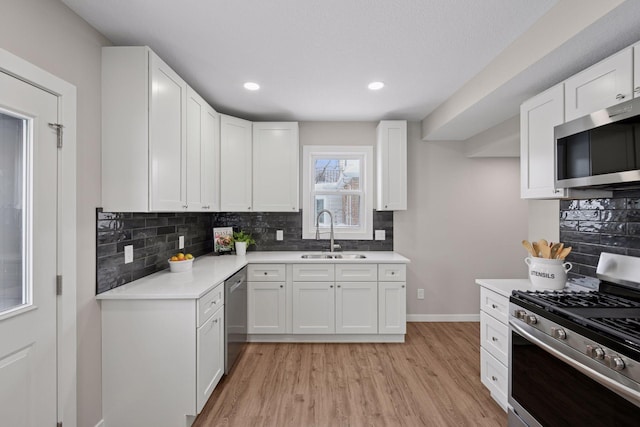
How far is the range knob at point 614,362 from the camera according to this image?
3.85ft

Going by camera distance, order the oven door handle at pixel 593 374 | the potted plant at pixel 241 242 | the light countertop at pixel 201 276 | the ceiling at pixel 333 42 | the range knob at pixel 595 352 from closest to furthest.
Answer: the oven door handle at pixel 593 374, the range knob at pixel 595 352, the ceiling at pixel 333 42, the light countertop at pixel 201 276, the potted plant at pixel 241 242

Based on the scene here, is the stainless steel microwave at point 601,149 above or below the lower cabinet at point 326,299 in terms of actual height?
above

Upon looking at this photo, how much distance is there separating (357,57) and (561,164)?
1489 millimetres

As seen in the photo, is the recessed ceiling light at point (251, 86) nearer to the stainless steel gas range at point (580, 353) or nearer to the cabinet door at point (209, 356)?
the cabinet door at point (209, 356)

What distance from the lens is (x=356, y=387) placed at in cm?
239

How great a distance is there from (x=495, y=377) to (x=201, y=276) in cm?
228

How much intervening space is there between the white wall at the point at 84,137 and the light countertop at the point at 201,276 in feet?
0.65

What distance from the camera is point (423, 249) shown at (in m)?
3.80

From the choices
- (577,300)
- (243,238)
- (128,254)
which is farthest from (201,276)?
(577,300)

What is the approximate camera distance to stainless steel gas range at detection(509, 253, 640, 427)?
1.19 metres

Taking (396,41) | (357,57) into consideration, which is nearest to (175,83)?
(357,57)

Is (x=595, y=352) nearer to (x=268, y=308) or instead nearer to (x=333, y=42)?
(x=333, y=42)

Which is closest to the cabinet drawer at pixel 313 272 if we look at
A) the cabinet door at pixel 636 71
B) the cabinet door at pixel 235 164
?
the cabinet door at pixel 235 164

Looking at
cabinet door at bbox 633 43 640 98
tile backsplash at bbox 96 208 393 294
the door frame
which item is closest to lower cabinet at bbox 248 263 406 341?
tile backsplash at bbox 96 208 393 294
